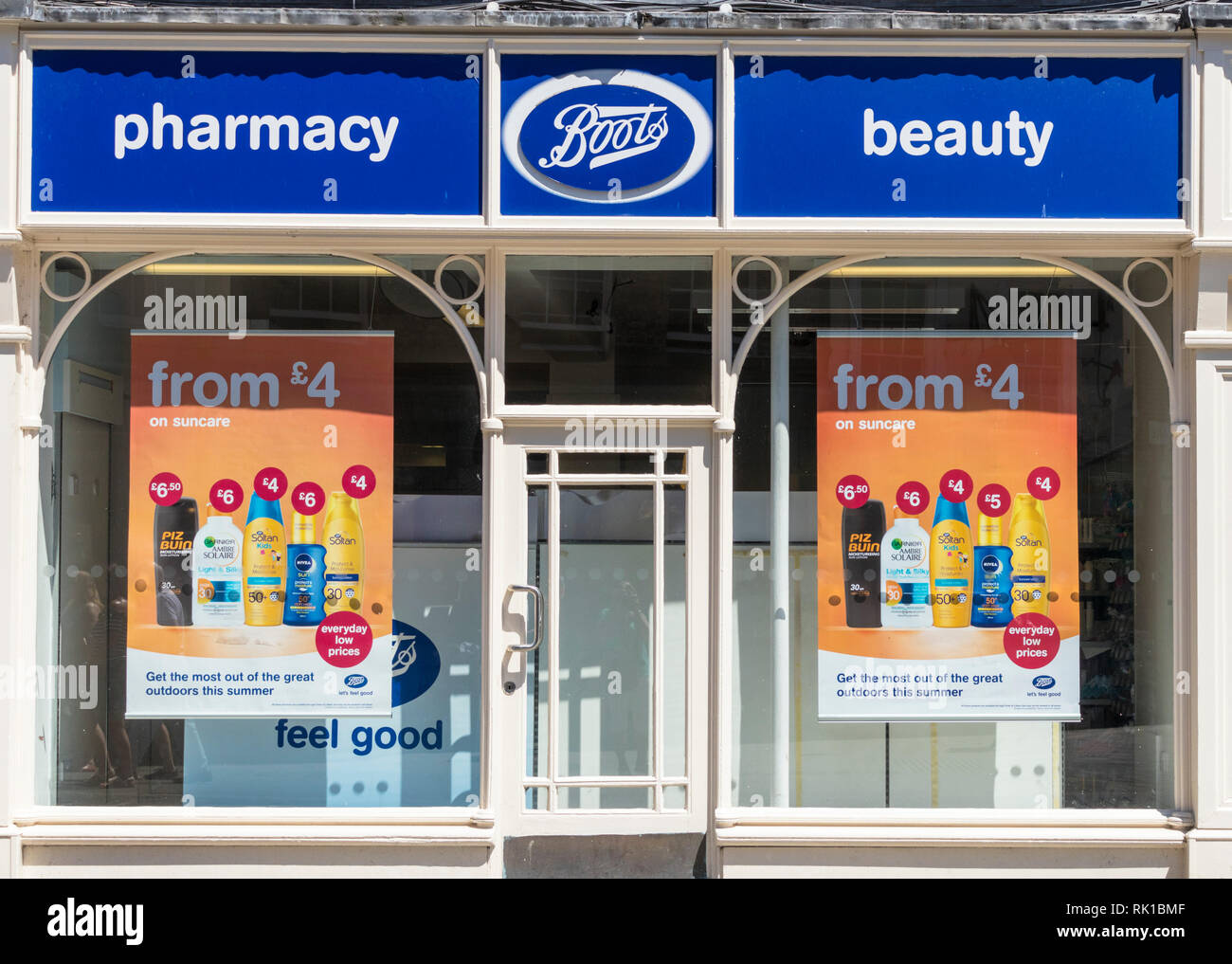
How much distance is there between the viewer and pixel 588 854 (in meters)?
5.89

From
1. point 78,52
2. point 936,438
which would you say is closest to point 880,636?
point 936,438

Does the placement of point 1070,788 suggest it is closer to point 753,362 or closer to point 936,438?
point 936,438

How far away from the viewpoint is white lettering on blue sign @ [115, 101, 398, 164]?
19.1ft

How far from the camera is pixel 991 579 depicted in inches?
236

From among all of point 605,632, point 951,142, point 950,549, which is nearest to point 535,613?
point 605,632

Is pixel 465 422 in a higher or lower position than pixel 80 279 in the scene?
lower

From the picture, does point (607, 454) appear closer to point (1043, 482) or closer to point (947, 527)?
point (947, 527)

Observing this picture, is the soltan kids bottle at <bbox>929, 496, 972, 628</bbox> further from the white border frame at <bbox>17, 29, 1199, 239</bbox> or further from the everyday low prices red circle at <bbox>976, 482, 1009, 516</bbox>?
the white border frame at <bbox>17, 29, 1199, 239</bbox>

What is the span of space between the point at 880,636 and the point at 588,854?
6.02 ft

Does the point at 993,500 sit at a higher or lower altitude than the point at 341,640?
higher

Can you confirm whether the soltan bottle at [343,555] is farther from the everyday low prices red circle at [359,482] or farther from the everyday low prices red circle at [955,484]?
the everyday low prices red circle at [955,484]

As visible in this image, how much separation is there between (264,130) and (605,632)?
9.95 feet

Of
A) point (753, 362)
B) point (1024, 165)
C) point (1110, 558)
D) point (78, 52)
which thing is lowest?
point (1110, 558)

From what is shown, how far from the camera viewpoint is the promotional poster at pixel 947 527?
235 inches
